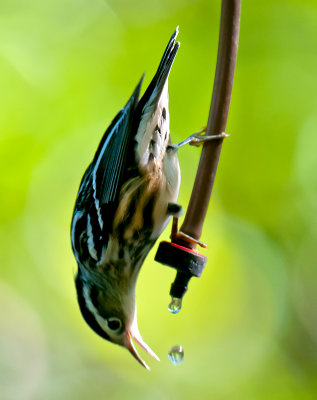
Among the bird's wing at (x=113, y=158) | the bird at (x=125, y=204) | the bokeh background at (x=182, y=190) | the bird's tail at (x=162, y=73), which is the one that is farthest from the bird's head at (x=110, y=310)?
the bird's tail at (x=162, y=73)

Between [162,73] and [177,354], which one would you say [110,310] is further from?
[162,73]

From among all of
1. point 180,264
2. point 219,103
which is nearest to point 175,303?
point 180,264

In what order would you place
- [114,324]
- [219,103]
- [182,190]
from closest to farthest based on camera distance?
[219,103]
[114,324]
[182,190]

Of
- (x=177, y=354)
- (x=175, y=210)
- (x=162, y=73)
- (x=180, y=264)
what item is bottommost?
(x=177, y=354)

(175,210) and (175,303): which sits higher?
(175,210)

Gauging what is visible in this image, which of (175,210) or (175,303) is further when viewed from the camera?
(175,210)

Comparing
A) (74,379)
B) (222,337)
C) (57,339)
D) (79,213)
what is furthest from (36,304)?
(79,213)

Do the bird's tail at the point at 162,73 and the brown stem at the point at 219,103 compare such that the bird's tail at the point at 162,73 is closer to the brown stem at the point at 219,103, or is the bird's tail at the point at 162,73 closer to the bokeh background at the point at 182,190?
the brown stem at the point at 219,103
